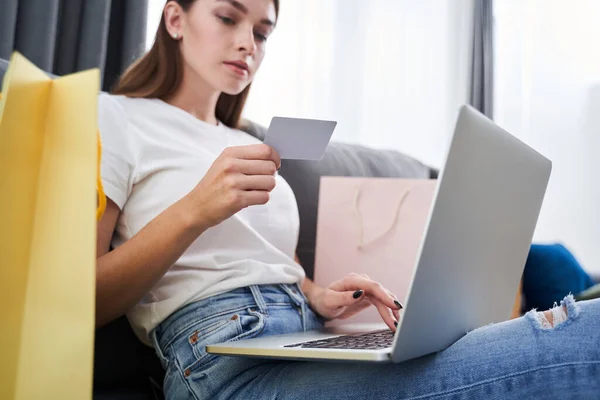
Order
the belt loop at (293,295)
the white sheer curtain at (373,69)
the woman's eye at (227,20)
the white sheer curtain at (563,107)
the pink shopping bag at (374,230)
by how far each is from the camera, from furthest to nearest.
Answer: the white sheer curtain at (563,107) → the white sheer curtain at (373,69) → the pink shopping bag at (374,230) → the woman's eye at (227,20) → the belt loop at (293,295)

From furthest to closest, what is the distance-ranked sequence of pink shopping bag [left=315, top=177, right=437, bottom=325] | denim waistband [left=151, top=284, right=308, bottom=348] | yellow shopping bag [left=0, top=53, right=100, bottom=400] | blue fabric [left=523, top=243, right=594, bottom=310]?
blue fabric [left=523, top=243, right=594, bottom=310], pink shopping bag [left=315, top=177, right=437, bottom=325], denim waistband [left=151, top=284, right=308, bottom=348], yellow shopping bag [left=0, top=53, right=100, bottom=400]

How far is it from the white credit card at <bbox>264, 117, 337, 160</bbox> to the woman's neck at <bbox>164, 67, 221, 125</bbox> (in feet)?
1.55

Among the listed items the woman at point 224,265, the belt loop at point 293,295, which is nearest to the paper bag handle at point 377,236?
the woman at point 224,265

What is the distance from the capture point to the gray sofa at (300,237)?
1.07 meters

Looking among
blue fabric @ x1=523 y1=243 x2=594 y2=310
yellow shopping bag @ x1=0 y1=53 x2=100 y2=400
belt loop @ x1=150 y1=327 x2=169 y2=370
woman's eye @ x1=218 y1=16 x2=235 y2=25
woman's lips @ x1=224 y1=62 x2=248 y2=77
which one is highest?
woman's eye @ x1=218 y1=16 x2=235 y2=25

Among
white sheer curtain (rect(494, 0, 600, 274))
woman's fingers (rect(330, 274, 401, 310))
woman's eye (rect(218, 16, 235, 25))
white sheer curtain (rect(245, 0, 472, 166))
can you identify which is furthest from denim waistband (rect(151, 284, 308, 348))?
white sheer curtain (rect(494, 0, 600, 274))

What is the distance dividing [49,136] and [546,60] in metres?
2.85

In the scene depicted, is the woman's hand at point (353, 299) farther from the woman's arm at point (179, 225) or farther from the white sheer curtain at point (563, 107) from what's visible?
the white sheer curtain at point (563, 107)

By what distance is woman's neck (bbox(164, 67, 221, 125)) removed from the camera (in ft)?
4.06

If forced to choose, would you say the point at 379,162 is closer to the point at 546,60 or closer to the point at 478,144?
the point at 478,144

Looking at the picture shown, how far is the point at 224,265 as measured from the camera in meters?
0.99

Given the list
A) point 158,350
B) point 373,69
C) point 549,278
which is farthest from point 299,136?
point 373,69

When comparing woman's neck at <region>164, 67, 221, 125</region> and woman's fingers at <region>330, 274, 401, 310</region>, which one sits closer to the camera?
woman's fingers at <region>330, 274, 401, 310</region>

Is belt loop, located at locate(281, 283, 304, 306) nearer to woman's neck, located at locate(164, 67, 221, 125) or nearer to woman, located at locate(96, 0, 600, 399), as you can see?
woman, located at locate(96, 0, 600, 399)
